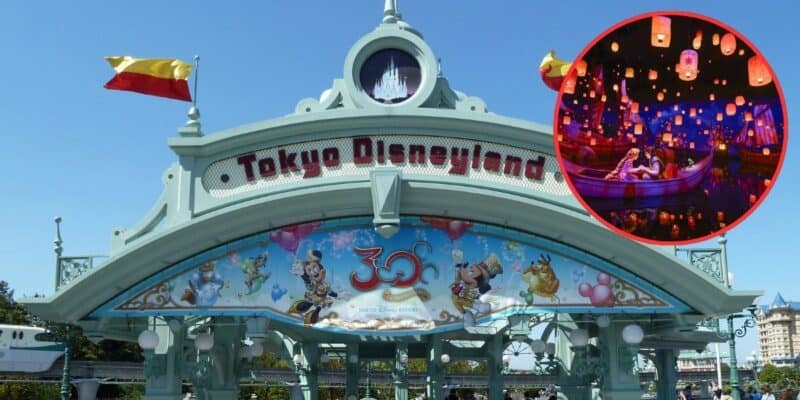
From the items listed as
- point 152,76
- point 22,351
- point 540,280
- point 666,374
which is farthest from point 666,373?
point 22,351

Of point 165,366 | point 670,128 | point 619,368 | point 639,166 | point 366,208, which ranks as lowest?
point 619,368

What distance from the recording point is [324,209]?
11758 millimetres

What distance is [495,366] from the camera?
60.9 feet

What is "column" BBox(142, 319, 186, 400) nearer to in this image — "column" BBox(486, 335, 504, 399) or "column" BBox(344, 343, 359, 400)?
"column" BBox(344, 343, 359, 400)

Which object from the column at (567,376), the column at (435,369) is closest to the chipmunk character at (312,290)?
the column at (567,376)

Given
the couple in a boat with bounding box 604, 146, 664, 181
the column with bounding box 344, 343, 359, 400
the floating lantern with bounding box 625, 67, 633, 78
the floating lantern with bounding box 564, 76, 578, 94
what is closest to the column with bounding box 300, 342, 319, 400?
the column with bounding box 344, 343, 359, 400

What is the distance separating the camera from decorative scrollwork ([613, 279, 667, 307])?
11656 millimetres

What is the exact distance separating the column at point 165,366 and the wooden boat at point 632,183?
643cm

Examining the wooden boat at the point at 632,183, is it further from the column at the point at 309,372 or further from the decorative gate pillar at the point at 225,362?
the column at the point at 309,372

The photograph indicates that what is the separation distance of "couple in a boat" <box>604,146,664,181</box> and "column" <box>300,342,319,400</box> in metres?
10.9

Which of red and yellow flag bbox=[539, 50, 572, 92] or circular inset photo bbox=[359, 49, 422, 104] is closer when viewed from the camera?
circular inset photo bbox=[359, 49, 422, 104]

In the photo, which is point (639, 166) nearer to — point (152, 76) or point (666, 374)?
point (152, 76)

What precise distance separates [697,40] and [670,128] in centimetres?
122

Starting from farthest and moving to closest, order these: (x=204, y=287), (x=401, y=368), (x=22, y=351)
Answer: (x=22, y=351), (x=401, y=368), (x=204, y=287)
